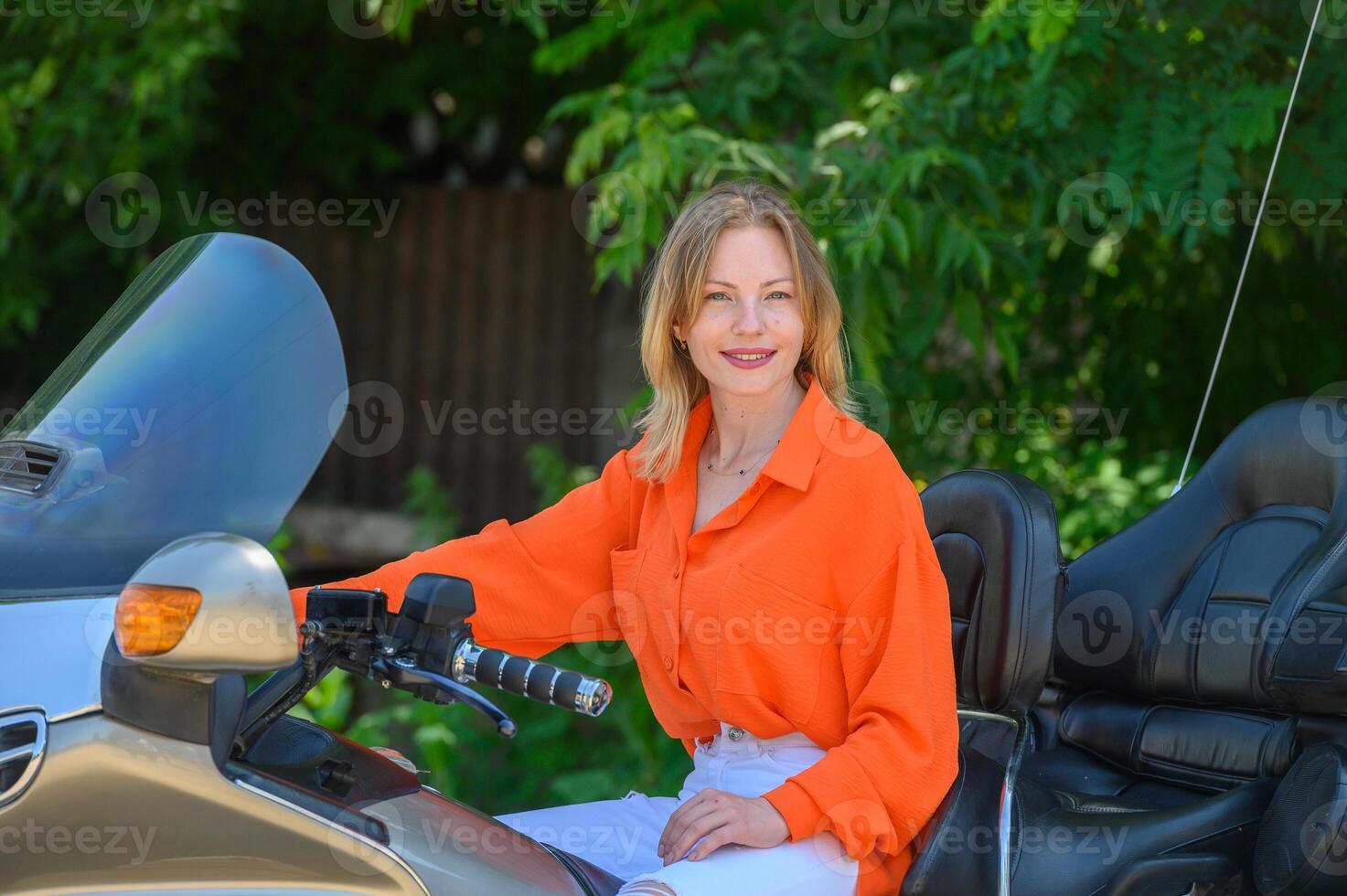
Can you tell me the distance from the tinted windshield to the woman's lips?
568 millimetres

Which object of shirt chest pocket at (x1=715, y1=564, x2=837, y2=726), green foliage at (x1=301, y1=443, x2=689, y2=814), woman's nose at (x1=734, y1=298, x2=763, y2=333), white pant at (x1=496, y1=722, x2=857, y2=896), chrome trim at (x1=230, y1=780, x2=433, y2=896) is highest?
woman's nose at (x1=734, y1=298, x2=763, y2=333)

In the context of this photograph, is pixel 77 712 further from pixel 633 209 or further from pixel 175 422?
pixel 633 209

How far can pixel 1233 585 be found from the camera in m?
2.29

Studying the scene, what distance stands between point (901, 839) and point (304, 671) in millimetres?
799

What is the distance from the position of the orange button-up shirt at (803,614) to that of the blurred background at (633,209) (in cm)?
162

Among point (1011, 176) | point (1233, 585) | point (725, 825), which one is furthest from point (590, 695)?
point (1011, 176)

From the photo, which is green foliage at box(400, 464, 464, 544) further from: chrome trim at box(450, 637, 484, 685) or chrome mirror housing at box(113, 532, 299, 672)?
chrome mirror housing at box(113, 532, 299, 672)

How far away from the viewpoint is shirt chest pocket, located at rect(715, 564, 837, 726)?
73.4 inches

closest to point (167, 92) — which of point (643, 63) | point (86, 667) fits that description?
point (643, 63)

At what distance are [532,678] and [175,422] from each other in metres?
0.51

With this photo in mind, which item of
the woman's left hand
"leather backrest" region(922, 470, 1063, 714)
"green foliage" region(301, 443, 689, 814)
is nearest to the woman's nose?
"leather backrest" region(922, 470, 1063, 714)

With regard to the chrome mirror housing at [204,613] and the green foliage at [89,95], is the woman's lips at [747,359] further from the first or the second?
the green foliage at [89,95]

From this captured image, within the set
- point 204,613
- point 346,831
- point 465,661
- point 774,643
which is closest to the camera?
point 204,613

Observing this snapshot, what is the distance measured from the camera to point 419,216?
23.9ft
